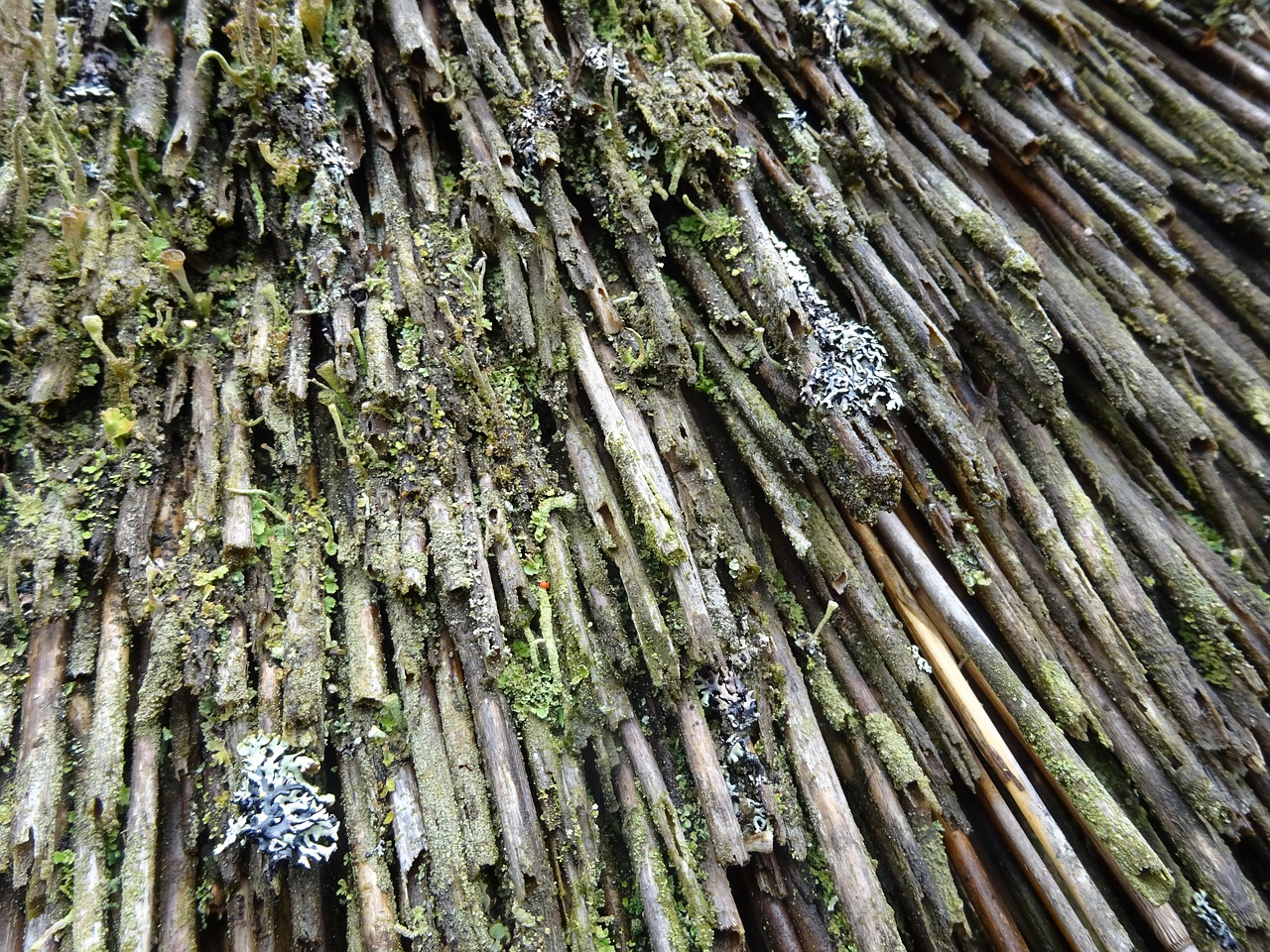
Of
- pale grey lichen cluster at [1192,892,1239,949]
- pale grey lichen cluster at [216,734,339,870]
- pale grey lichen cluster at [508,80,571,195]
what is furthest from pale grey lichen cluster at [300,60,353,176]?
pale grey lichen cluster at [1192,892,1239,949]

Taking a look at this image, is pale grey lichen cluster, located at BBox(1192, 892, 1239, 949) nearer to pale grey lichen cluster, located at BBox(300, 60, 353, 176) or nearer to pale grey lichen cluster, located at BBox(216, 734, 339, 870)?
pale grey lichen cluster, located at BBox(216, 734, 339, 870)

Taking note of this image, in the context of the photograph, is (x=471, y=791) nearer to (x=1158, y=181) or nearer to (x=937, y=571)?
(x=937, y=571)

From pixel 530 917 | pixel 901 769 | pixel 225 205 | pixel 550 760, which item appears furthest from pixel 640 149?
pixel 530 917

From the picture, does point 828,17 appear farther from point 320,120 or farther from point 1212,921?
point 1212,921

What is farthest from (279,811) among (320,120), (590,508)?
(320,120)

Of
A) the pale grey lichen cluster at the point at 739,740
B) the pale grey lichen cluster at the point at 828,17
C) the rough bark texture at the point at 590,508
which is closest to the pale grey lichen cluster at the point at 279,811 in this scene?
the rough bark texture at the point at 590,508
